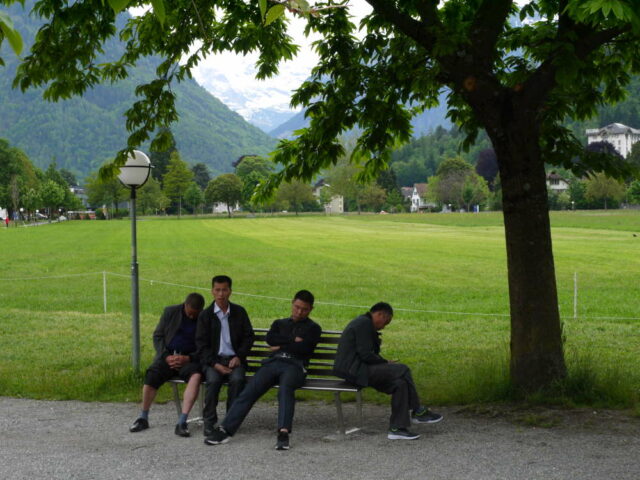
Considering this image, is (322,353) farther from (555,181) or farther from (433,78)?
(555,181)

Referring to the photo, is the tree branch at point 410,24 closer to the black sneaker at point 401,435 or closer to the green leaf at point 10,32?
the black sneaker at point 401,435

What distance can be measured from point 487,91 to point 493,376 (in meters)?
3.62

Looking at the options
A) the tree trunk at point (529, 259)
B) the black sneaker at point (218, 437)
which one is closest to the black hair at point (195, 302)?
the black sneaker at point (218, 437)

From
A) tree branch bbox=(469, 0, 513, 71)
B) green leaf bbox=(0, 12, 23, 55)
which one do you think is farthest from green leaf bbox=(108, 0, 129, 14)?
tree branch bbox=(469, 0, 513, 71)

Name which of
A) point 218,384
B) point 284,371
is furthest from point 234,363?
point 284,371

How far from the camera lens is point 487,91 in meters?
8.62

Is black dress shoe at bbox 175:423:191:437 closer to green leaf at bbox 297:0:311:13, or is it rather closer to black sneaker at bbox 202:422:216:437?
black sneaker at bbox 202:422:216:437

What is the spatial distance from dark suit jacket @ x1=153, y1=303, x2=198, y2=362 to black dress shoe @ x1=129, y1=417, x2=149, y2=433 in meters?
0.73

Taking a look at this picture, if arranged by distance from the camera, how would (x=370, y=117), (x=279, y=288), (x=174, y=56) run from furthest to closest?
(x=279, y=288) → (x=174, y=56) → (x=370, y=117)

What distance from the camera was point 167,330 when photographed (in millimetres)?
8703

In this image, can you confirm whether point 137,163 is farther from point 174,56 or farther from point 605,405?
point 605,405

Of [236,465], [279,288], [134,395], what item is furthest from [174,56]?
[279,288]

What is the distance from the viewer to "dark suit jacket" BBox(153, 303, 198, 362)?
8.62 metres

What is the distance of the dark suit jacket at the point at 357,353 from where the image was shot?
8.00 metres
